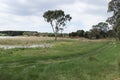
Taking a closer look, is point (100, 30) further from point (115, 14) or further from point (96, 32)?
point (115, 14)

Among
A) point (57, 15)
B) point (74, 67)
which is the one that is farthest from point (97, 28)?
point (74, 67)

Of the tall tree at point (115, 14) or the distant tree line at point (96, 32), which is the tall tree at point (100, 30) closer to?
the distant tree line at point (96, 32)

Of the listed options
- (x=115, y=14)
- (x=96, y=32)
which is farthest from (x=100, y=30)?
(x=115, y=14)

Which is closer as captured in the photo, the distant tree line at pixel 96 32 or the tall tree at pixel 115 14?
the tall tree at pixel 115 14

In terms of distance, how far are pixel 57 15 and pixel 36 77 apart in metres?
99.2

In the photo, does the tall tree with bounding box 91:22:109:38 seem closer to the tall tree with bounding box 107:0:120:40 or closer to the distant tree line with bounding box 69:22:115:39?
the distant tree line with bounding box 69:22:115:39

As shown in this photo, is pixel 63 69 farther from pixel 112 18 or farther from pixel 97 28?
pixel 97 28

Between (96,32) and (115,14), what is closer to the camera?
(115,14)

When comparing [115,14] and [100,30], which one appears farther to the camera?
[100,30]

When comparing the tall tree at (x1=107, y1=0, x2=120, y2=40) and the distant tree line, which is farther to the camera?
the distant tree line

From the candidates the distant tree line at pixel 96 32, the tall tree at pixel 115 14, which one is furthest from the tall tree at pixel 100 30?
the tall tree at pixel 115 14

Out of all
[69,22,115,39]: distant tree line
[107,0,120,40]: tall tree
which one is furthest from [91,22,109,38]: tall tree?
[107,0,120,40]: tall tree

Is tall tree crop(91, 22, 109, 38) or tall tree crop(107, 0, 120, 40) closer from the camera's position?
tall tree crop(107, 0, 120, 40)

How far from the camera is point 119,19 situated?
92812mm
